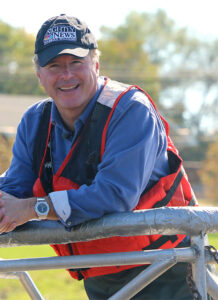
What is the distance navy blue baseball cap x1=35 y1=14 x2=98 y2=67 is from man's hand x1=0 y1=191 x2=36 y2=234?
0.64 m

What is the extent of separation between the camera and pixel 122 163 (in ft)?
7.41

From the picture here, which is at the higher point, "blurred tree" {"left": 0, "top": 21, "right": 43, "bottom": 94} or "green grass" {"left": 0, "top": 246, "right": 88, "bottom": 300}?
"green grass" {"left": 0, "top": 246, "right": 88, "bottom": 300}

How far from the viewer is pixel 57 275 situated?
666 centimetres

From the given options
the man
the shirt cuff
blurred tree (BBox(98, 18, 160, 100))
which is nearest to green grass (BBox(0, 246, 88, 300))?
the man

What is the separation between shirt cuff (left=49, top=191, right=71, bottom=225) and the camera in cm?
218

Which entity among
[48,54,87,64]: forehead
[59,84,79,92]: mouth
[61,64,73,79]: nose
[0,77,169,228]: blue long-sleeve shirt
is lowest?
[0,77,169,228]: blue long-sleeve shirt

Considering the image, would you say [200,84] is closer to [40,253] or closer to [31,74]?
[31,74]

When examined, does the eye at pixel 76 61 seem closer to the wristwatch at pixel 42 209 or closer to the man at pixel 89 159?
the man at pixel 89 159

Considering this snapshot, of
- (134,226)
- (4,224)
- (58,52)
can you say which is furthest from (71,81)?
(134,226)

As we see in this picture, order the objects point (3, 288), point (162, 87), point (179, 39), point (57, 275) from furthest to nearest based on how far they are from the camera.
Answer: point (179, 39)
point (162, 87)
point (57, 275)
point (3, 288)

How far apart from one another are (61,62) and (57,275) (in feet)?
14.6

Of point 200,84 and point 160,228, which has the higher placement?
point 160,228

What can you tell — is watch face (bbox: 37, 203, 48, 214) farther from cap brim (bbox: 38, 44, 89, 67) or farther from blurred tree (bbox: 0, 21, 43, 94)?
blurred tree (bbox: 0, 21, 43, 94)

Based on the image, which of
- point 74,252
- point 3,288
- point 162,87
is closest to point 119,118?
point 74,252
